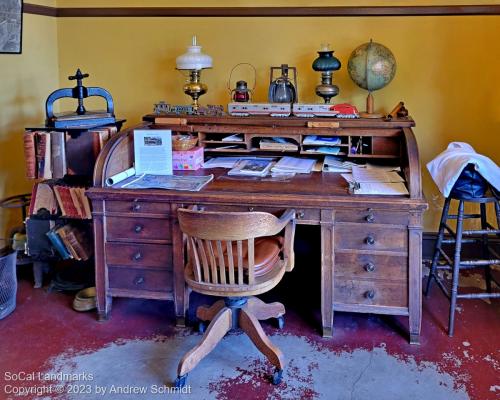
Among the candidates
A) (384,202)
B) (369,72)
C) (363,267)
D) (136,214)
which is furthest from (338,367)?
(369,72)

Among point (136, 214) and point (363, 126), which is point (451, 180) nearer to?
point (363, 126)

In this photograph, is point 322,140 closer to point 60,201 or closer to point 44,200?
point 60,201

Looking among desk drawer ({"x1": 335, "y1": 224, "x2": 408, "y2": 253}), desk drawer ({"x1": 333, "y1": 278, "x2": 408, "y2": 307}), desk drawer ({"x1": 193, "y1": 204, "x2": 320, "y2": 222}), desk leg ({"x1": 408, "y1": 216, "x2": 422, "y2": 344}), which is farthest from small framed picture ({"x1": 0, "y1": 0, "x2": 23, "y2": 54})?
desk leg ({"x1": 408, "y1": 216, "x2": 422, "y2": 344})

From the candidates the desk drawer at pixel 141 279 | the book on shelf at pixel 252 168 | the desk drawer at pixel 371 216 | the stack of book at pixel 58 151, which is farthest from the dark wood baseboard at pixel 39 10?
the desk drawer at pixel 371 216

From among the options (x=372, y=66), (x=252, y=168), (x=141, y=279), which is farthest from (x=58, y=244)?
(x=372, y=66)

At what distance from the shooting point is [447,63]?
10.6 feet

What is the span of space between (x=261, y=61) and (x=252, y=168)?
0.91m

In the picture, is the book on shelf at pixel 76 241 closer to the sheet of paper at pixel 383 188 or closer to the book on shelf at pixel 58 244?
the book on shelf at pixel 58 244

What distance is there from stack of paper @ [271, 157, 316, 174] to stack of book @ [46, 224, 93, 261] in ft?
3.79

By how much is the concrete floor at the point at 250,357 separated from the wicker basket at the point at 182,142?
2.76 feet

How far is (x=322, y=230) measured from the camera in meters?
2.46

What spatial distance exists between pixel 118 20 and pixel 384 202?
2.17 m

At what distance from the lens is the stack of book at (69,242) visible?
296 centimetres

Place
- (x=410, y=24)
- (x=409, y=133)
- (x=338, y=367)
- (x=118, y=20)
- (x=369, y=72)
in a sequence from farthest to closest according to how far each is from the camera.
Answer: (x=118, y=20), (x=410, y=24), (x=369, y=72), (x=409, y=133), (x=338, y=367)
